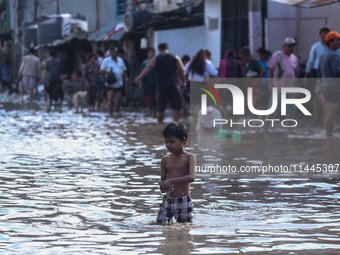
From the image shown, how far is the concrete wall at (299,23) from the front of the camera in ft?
51.6

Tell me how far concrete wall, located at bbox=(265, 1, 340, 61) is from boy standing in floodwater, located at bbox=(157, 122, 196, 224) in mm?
11951

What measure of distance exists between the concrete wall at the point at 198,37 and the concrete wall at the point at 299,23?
9.12ft

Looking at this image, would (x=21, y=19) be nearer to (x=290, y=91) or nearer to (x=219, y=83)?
(x=219, y=83)

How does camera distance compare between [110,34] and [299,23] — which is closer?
[299,23]

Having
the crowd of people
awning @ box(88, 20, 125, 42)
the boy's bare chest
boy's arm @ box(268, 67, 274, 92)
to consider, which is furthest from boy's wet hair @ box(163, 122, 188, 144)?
awning @ box(88, 20, 125, 42)

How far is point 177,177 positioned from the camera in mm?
4645

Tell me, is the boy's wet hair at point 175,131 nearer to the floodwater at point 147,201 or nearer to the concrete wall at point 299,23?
the floodwater at point 147,201

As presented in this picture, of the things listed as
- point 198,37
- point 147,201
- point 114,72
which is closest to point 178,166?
point 147,201

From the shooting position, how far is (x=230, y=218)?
187 inches

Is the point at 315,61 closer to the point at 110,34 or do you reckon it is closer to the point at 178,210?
the point at 178,210

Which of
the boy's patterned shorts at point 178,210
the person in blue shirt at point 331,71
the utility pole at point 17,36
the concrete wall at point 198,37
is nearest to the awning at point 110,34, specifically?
the concrete wall at point 198,37

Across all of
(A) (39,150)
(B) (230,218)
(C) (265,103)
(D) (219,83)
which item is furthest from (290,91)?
(B) (230,218)

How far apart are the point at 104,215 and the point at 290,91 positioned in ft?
22.9

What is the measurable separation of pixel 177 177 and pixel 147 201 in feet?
2.82
